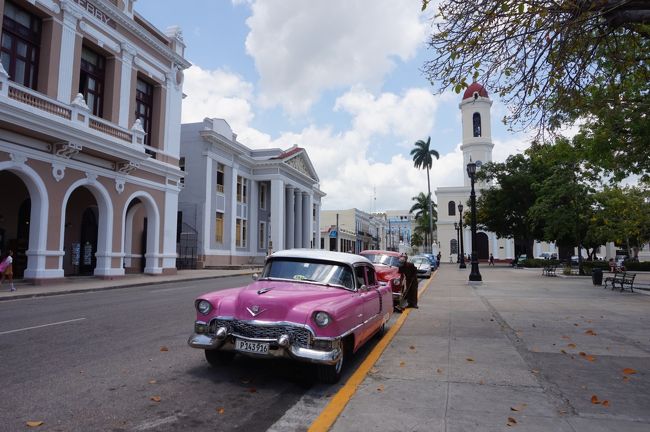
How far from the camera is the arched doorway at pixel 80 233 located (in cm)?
2516

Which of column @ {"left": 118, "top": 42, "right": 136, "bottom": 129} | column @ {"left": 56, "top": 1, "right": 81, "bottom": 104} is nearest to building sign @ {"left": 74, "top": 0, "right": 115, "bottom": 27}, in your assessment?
column @ {"left": 56, "top": 1, "right": 81, "bottom": 104}

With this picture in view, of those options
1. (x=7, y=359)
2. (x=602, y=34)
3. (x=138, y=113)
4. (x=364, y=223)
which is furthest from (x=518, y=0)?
(x=364, y=223)

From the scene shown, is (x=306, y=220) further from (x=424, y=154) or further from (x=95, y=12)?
(x=95, y=12)

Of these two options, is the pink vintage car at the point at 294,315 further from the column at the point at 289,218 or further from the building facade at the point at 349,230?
the building facade at the point at 349,230

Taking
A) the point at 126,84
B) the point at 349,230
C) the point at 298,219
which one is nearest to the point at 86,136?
the point at 126,84

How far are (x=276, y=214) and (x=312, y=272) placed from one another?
41608 millimetres

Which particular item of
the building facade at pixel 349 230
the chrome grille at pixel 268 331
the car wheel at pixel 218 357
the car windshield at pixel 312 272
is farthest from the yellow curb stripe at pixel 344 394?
the building facade at pixel 349 230

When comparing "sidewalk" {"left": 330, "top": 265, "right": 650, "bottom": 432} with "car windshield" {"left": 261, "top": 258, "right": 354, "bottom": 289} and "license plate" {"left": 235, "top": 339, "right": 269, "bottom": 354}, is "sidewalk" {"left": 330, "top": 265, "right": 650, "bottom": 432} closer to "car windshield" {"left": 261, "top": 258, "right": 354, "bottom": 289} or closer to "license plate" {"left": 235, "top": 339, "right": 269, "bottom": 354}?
"license plate" {"left": 235, "top": 339, "right": 269, "bottom": 354}

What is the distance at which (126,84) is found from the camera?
2561cm

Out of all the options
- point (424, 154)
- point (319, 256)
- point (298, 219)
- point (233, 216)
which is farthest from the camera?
point (424, 154)

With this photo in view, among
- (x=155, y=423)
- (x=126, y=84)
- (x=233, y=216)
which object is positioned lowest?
(x=155, y=423)

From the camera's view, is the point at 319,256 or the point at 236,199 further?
the point at 236,199

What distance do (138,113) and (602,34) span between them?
25.5 meters

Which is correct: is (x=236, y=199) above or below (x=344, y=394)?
above
